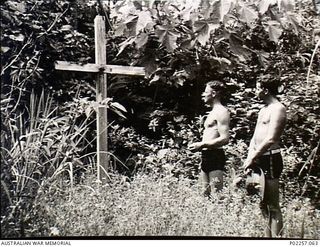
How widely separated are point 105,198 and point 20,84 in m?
0.29

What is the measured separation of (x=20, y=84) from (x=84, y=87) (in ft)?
0.43

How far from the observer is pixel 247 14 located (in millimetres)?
1216

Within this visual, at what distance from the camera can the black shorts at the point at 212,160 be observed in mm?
1214

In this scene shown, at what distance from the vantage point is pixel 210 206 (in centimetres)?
121

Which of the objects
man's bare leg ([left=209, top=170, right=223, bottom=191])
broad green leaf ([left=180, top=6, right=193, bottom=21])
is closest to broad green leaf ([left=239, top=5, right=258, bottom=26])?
broad green leaf ([left=180, top=6, right=193, bottom=21])

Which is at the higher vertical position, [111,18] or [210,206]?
[111,18]

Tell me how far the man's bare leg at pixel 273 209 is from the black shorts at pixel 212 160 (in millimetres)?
103

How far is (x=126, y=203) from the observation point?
1.21m

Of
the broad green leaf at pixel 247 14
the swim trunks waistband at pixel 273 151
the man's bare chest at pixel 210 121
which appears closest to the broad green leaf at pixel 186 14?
the broad green leaf at pixel 247 14

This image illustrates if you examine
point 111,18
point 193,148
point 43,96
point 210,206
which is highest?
point 111,18

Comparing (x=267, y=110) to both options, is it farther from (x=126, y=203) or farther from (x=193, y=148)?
(x=126, y=203)

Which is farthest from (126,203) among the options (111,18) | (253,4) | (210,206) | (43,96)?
(253,4)

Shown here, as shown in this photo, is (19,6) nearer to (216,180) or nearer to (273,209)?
(216,180)

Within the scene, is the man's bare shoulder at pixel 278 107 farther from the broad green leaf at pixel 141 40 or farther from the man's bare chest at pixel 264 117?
the broad green leaf at pixel 141 40
